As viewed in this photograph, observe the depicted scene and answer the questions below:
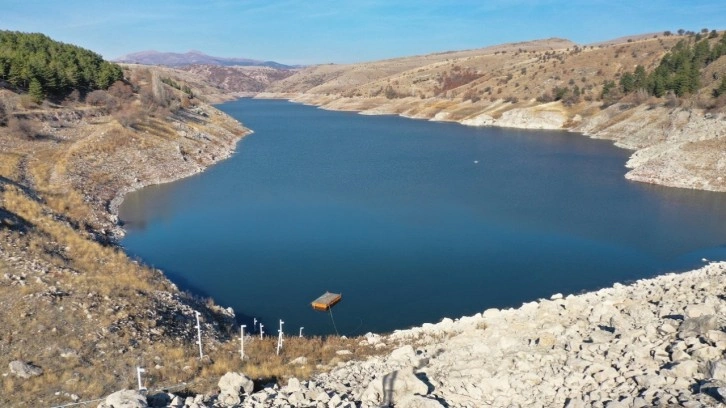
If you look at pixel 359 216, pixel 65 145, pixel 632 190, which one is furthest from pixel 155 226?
pixel 632 190

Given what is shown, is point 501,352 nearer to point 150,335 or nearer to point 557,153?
point 150,335

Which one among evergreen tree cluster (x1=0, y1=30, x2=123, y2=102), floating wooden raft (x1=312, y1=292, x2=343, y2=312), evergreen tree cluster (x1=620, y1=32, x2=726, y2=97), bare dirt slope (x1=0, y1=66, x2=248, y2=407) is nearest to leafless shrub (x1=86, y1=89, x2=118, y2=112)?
evergreen tree cluster (x1=0, y1=30, x2=123, y2=102)

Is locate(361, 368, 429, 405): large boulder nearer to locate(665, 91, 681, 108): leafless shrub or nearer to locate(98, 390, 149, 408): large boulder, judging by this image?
locate(98, 390, 149, 408): large boulder

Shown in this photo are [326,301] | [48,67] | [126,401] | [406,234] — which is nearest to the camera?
[126,401]

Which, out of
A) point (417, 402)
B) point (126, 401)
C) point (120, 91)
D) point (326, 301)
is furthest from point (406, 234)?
point (120, 91)

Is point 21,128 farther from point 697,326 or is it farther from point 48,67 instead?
point 697,326

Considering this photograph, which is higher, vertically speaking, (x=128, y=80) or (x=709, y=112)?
(x=128, y=80)
